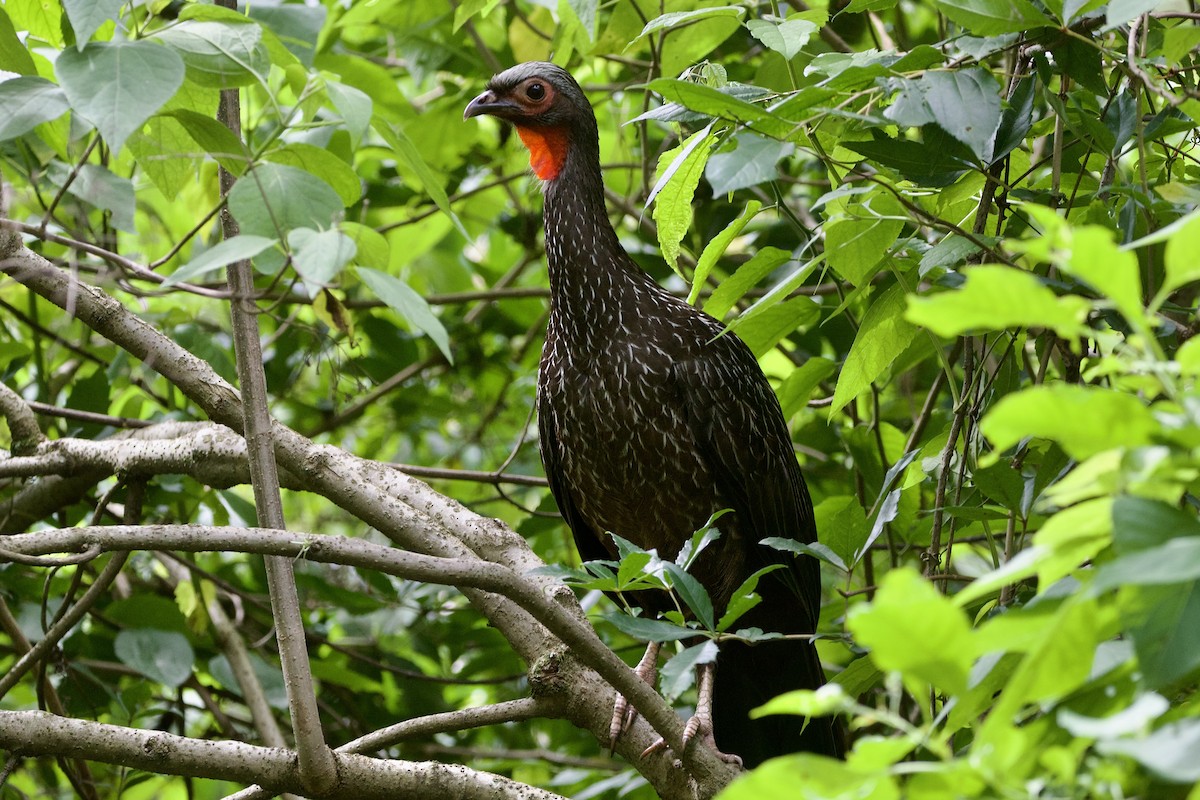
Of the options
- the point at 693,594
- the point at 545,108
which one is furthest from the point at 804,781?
the point at 545,108

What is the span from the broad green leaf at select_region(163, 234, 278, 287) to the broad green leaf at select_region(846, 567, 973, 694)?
0.82 meters

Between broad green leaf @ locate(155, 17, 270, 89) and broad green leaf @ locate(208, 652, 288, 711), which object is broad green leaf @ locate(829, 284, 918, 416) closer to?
broad green leaf @ locate(155, 17, 270, 89)

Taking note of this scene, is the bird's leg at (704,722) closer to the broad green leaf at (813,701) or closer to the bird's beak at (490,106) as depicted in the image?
the broad green leaf at (813,701)

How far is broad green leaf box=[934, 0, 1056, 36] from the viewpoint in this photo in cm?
168

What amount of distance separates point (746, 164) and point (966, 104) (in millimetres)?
400

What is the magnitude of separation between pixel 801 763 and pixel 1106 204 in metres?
1.65

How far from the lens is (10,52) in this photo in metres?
1.96

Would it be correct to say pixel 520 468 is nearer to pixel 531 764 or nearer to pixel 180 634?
pixel 531 764

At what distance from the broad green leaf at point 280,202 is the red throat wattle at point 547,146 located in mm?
1991

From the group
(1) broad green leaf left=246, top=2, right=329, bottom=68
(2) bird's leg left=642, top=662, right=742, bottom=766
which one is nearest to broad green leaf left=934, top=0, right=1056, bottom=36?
(2) bird's leg left=642, top=662, right=742, bottom=766

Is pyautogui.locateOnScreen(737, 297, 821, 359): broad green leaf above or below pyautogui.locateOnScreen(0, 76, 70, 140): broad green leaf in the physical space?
below

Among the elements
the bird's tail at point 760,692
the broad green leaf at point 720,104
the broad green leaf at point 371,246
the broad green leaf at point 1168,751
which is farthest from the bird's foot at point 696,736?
the broad green leaf at point 1168,751

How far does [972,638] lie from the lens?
86 cm

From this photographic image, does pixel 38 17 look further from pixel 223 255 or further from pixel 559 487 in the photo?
pixel 559 487
